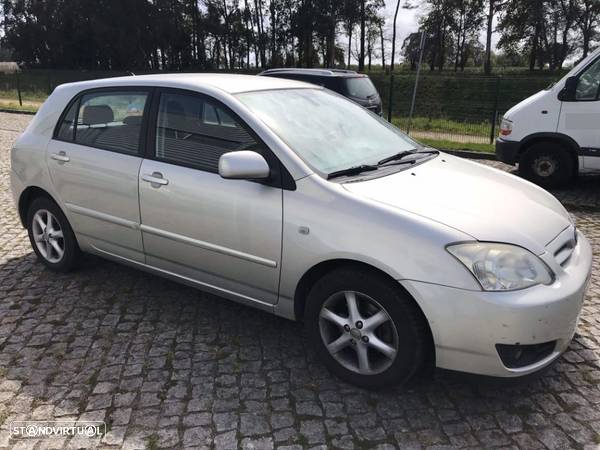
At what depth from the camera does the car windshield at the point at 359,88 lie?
39.3ft

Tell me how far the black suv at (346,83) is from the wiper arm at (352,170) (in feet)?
28.6

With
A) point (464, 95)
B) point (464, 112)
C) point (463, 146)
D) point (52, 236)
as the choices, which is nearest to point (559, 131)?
point (463, 146)


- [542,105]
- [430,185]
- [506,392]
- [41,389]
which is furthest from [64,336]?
[542,105]

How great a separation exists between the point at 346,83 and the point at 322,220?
9.62 m

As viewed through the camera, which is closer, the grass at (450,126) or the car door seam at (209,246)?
the car door seam at (209,246)

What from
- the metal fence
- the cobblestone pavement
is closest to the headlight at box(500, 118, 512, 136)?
the metal fence

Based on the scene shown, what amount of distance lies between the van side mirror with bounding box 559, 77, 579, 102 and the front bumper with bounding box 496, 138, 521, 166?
93cm

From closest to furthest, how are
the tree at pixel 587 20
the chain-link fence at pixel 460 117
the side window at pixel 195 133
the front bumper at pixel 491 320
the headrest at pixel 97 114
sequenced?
1. the front bumper at pixel 491 320
2. the side window at pixel 195 133
3. the headrest at pixel 97 114
4. the chain-link fence at pixel 460 117
5. the tree at pixel 587 20

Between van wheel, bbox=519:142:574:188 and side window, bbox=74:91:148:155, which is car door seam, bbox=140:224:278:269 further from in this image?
van wheel, bbox=519:142:574:188

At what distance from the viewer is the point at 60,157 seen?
13.8 feet

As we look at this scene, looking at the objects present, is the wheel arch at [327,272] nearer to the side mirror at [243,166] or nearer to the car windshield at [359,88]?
the side mirror at [243,166]

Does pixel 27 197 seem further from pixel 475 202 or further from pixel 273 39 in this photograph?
pixel 273 39

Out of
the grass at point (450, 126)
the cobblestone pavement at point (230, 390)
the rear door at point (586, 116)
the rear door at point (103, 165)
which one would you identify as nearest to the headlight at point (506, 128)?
the rear door at point (586, 116)

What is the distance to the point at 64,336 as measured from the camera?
11.7 feet
